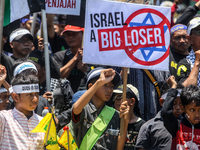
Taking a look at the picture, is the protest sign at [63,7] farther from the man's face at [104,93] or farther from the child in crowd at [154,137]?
the child in crowd at [154,137]

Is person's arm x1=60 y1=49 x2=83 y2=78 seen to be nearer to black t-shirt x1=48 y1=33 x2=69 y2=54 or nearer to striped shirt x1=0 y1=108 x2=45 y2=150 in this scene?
black t-shirt x1=48 y1=33 x2=69 y2=54

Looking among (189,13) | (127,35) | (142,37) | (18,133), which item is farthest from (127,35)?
(189,13)

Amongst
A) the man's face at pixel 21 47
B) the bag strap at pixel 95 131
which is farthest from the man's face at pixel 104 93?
the man's face at pixel 21 47

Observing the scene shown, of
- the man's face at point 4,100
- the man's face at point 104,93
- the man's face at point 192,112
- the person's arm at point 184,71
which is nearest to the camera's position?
Result: the man's face at point 192,112

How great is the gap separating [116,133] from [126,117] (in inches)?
10.1

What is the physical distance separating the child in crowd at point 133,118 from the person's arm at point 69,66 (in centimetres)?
109

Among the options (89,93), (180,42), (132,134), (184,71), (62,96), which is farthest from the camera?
(180,42)

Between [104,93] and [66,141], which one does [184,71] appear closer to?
[104,93]

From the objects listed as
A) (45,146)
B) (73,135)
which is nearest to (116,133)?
(73,135)

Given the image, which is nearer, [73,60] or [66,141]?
[66,141]

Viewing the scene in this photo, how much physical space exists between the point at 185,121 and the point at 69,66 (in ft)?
8.11

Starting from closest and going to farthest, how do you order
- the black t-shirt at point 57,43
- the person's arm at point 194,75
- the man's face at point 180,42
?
1. the person's arm at point 194,75
2. the man's face at point 180,42
3. the black t-shirt at point 57,43

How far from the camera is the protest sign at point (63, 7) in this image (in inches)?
225

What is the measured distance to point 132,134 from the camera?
15.2ft
